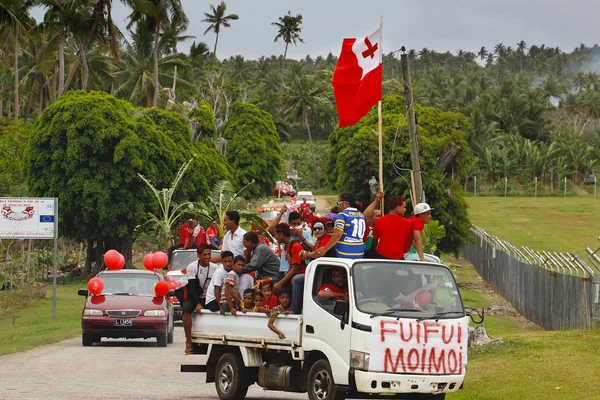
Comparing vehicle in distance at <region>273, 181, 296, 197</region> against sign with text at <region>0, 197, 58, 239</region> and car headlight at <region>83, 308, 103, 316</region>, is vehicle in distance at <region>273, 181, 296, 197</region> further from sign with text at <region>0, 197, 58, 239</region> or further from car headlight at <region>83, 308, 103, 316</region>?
car headlight at <region>83, 308, 103, 316</region>

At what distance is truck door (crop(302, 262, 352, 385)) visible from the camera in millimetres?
11984

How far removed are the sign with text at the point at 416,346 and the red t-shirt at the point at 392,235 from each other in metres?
1.41

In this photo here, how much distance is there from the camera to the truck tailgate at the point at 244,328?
13.0m

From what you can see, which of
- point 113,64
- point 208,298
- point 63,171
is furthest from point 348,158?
point 208,298

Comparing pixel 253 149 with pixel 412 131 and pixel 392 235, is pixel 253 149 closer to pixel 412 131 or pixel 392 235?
pixel 412 131

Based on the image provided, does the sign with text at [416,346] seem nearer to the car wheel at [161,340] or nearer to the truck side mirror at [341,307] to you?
the truck side mirror at [341,307]

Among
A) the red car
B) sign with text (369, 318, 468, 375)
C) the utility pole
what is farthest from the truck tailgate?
the utility pole

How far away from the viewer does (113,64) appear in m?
79.8

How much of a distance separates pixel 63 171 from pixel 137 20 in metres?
20.8

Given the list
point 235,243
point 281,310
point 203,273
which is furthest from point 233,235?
point 281,310

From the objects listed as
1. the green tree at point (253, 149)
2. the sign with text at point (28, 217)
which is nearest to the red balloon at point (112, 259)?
the sign with text at point (28, 217)

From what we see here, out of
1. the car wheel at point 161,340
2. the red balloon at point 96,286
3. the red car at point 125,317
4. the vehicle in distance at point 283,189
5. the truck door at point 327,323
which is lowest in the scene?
the car wheel at point 161,340

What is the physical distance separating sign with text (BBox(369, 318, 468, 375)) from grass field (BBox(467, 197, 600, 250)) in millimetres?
46355

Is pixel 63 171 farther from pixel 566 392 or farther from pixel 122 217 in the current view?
pixel 566 392
